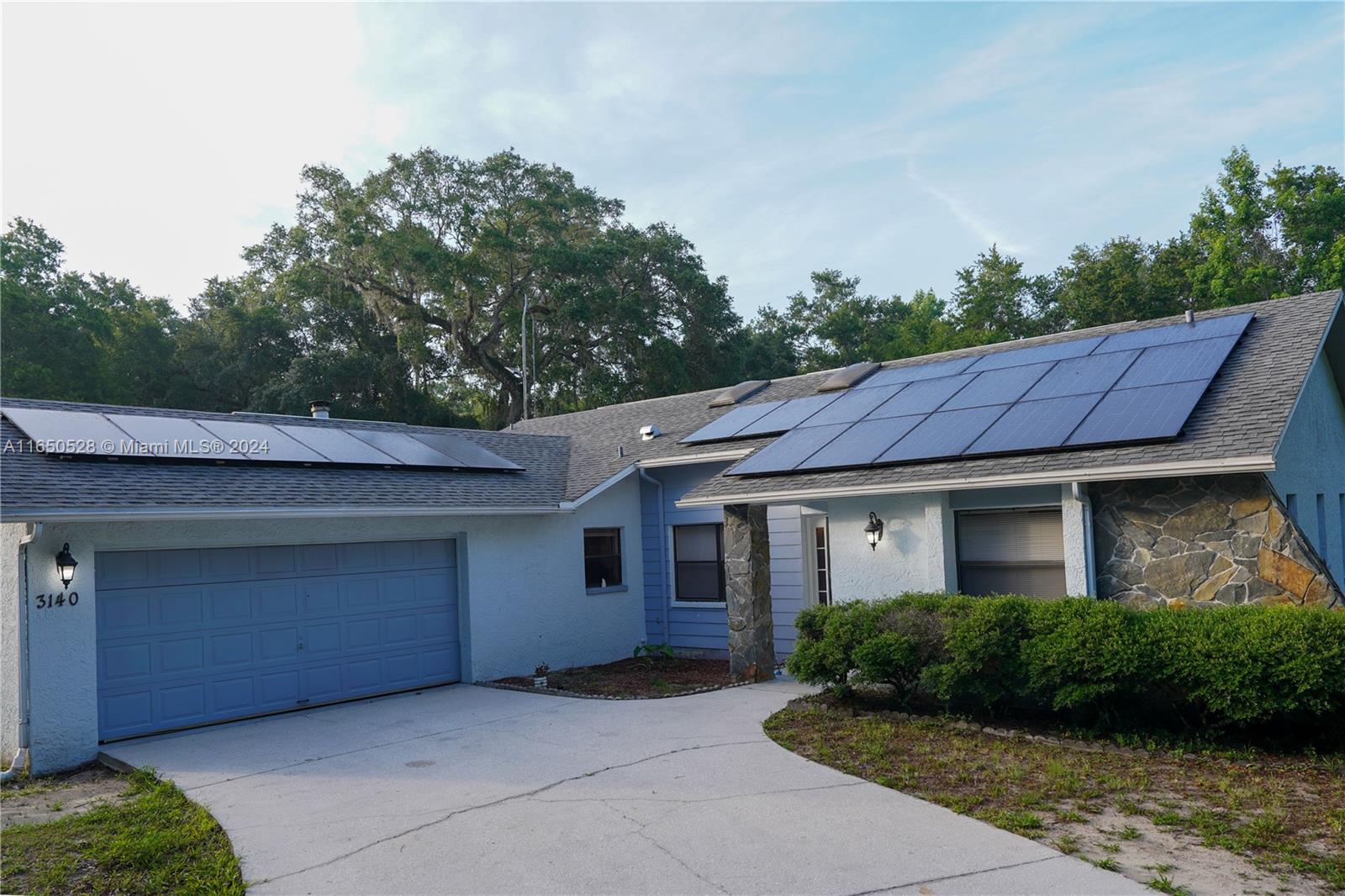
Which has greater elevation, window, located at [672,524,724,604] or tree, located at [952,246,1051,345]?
tree, located at [952,246,1051,345]

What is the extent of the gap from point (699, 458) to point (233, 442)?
6.48 m

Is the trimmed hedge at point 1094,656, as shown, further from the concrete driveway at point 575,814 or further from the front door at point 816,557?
the front door at point 816,557

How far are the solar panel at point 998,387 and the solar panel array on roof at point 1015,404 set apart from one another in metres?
0.02

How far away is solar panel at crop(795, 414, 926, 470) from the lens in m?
10.9

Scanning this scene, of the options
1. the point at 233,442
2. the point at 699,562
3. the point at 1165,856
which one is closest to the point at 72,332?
the point at 233,442

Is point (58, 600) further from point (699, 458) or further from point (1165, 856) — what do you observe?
point (1165, 856)

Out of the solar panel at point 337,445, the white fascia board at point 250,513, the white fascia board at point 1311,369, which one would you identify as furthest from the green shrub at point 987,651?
the solar panel at point 337,445

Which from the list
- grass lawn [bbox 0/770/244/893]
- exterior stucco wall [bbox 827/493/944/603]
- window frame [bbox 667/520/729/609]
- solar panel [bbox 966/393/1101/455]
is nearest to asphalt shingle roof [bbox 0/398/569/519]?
window frame [bbox 667/520/729/609]

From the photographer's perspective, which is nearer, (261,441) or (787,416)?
(261,441)

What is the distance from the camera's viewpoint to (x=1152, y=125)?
641 inches

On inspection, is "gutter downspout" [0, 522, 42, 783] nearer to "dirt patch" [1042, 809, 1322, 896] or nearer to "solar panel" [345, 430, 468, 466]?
"solar panel" [345, 430, 468, 466]

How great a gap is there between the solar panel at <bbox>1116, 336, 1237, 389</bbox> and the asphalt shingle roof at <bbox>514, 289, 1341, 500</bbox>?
0.50 ft

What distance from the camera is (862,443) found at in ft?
37.0

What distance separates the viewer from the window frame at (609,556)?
14.4m
